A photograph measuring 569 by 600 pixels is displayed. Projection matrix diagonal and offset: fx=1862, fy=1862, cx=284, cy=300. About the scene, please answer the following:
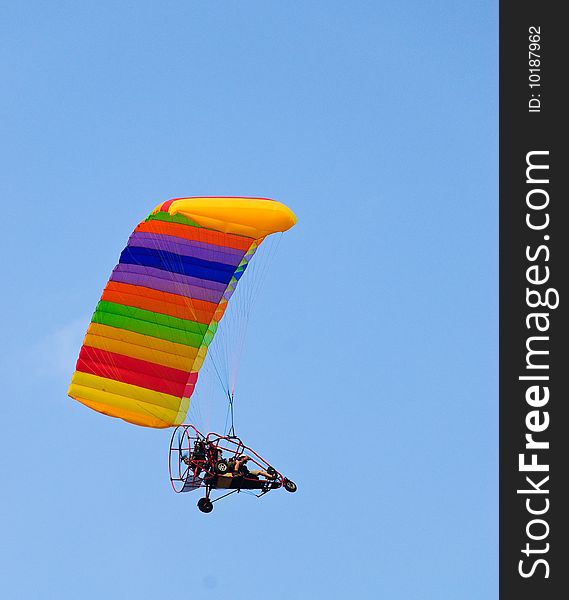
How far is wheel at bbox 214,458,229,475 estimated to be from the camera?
111 ft

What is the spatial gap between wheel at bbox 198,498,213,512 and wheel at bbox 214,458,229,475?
73 centimetres

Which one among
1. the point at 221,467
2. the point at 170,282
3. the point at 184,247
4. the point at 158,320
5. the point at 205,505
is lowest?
the point at 205,505

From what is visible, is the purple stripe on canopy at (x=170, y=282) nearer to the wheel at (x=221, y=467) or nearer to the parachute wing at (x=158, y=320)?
the parachute wing at (x=158, y=320)

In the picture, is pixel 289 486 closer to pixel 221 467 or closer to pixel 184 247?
pixel 221 467

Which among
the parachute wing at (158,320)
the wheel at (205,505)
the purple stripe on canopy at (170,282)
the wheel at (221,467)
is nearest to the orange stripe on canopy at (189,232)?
the parachute wing at (158,320)

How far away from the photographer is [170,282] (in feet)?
115

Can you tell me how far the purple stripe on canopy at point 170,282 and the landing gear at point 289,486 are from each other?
368 centimetres

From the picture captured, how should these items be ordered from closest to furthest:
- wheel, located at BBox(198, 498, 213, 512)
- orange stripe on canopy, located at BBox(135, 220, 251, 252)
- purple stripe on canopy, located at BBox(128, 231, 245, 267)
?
wheel, located at BBox(198, 498, 213, 512), orange stripe on canopy, located at BBox(135, 220, 251, 252), purple stripe on canopy, located at BBox(128, 231, 245, 267)

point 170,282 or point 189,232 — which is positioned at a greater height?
point 189,232

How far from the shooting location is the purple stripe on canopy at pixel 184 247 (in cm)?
3466

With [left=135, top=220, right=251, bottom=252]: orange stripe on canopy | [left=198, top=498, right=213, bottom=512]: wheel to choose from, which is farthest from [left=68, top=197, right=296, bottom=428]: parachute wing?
[left=198, top=498, right=213, bottom=512]: wheel

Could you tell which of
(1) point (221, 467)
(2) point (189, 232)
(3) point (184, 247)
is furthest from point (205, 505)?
(2) point (189, 232)

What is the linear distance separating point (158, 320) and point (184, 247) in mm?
1651

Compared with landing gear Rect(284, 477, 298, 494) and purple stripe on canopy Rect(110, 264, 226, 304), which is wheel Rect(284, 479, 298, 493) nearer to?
landing gear Rect(284, 477, 298, 494)
